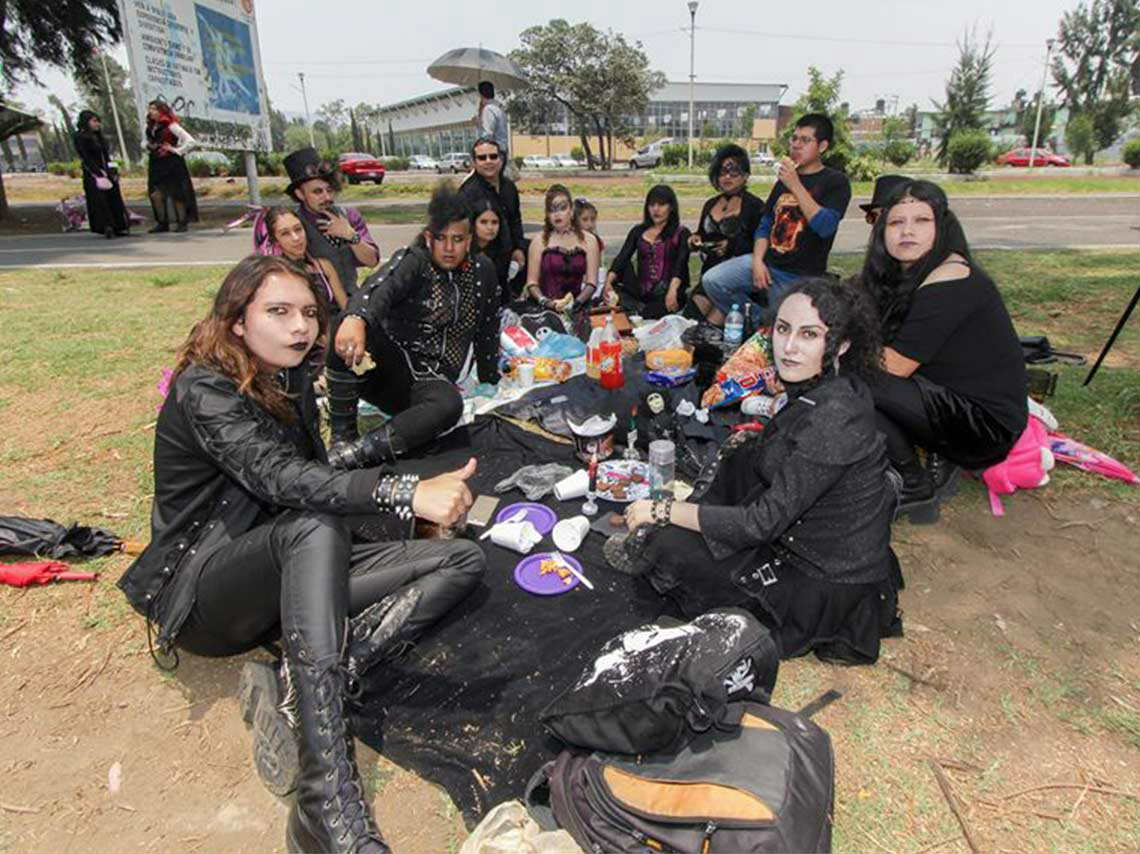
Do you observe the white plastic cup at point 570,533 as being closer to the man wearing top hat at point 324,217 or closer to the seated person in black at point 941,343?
the seated person in black at point 941,343

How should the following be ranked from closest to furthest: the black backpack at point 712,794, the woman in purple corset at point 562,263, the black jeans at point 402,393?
the black backpack at point 712,794 < the black jeans at point 402,393 < the woman in purple corset at point 562,263

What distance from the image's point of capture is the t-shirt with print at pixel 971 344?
306 cm

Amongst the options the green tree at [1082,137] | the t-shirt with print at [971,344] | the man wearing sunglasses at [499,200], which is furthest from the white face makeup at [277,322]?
the green tree at [1082,137]

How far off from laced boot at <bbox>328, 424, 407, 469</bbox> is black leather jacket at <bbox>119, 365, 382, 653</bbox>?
43.8 inches

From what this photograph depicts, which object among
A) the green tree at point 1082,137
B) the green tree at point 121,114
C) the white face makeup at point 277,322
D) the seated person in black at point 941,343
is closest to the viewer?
the white face makeup at point 277,322

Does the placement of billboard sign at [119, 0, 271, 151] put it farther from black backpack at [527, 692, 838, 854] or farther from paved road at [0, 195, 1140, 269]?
black backpack at [527, 692, 838, 854]

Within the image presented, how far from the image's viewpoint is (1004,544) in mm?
3359

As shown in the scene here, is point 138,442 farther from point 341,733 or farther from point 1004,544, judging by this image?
point 1004,544

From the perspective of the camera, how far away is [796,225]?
5633 mm

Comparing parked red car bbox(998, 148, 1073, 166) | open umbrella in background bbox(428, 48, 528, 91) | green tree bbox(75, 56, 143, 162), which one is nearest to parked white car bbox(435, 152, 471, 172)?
green tree bbox(75, 56, 143, 162)

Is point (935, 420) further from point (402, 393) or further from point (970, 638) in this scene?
point (402, 393)

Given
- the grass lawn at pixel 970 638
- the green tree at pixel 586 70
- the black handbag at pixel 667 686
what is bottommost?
the grass lawn at pixel 970 638

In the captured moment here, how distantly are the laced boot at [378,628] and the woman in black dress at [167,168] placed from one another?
1290 centimetres

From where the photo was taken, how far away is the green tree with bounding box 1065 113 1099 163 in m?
38.4
